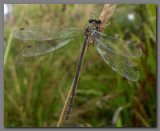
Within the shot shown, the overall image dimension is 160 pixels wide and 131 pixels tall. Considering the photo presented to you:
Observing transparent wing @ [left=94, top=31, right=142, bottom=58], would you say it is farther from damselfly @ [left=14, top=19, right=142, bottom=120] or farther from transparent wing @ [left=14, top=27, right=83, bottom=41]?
transparent wing @ [left=14, top=27, right=83, bottom=41]

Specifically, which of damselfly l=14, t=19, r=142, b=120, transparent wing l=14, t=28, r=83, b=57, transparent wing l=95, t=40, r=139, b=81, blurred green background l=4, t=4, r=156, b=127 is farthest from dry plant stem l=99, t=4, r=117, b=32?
blurred green background l=4, t=4, r=156, b=127

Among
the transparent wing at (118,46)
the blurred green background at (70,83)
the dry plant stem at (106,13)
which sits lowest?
the blurred green background at (70,83)

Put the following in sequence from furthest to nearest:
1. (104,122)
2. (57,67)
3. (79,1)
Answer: (57,67) → (104,122) → (79,1)

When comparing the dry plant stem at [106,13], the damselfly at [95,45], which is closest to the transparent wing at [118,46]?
the damselfly at [95,45]

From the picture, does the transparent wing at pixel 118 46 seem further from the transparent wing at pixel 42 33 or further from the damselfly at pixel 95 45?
the transparent wing at pixel 42 33

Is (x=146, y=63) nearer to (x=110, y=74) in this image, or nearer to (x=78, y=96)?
(x=110, y=74)

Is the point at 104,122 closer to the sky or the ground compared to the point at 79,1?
closer to the ground

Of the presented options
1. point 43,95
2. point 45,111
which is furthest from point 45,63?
point 45,111
